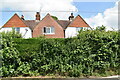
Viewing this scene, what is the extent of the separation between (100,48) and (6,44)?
4.49m

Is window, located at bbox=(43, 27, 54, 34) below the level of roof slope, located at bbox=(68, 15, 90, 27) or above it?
below

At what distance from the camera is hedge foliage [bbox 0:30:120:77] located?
725 cm

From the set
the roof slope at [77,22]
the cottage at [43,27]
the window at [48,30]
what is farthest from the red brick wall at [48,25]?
the roof slope at [77,22]

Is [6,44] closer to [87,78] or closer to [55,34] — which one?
[87,78]

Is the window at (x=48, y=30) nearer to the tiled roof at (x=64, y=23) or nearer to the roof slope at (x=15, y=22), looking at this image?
the tiled roof at (x=64, y=23)

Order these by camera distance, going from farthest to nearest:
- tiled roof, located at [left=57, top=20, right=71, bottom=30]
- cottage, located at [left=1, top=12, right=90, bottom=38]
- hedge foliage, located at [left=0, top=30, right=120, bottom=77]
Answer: tiled roof, located at [left=57, top=20, right=71, bottom=30]
cottage, located at [left=1, top=12, right=90, bottom=38]
hedge foliage, located at [left=0, top=30, right=120, bottom=77]

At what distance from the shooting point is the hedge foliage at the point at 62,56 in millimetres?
7254

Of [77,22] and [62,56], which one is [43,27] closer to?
[77,22]

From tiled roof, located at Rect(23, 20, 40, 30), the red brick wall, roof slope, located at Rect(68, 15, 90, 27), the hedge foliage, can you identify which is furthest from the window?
the hedge foliage

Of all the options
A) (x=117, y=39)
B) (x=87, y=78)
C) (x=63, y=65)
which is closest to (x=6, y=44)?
(x=63, y=65)

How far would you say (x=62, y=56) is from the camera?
741 cm

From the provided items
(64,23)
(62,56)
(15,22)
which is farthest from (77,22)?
(62,56)

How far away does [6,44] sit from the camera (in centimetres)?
723

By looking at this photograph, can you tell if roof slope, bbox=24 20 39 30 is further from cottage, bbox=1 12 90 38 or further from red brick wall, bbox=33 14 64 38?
red brick wall, bbox=33 14 64 38
